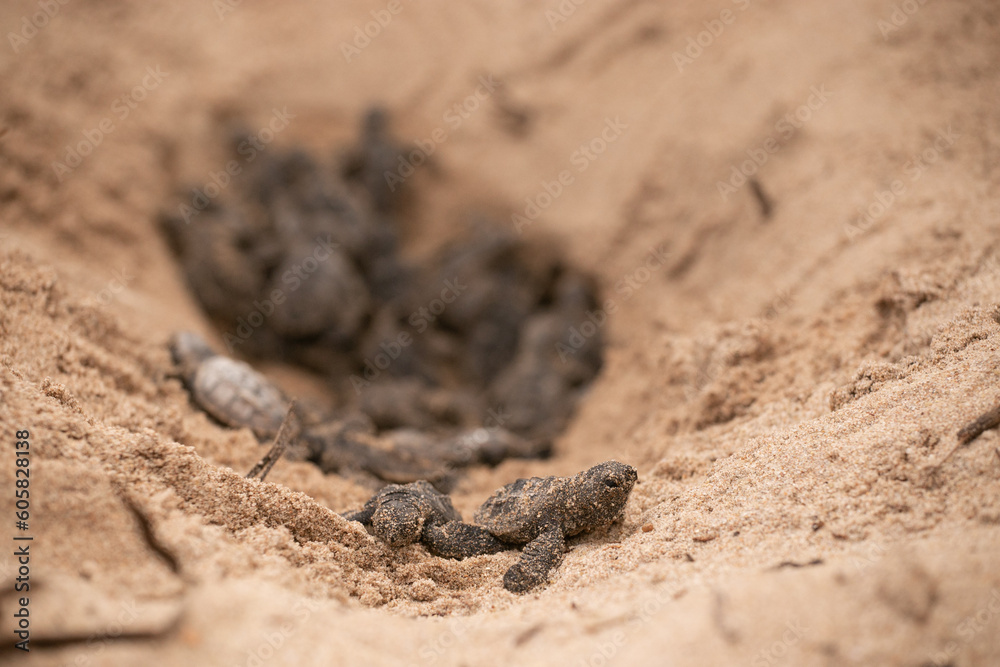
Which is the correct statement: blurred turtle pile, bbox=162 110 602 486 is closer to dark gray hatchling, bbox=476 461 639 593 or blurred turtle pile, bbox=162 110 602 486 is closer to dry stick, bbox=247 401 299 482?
dry stick, bbox=247 401 299 482

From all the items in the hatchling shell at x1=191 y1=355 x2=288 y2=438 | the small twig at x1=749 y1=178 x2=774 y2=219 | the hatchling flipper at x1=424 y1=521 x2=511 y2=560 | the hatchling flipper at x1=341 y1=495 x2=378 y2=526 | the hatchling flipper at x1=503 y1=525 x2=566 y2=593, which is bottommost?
the hatchling flipper at x1=503 y1=525 x2=566 y2=593

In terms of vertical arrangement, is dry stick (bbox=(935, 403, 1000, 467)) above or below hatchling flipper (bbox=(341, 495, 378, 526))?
below

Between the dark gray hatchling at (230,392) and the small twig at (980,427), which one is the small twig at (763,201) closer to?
the small twig at (980,427)

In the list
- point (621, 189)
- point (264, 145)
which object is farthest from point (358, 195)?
point (621, 189)

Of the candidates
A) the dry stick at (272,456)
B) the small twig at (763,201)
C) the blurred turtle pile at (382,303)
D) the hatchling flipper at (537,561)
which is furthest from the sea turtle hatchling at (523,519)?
the small twig at (763,201)

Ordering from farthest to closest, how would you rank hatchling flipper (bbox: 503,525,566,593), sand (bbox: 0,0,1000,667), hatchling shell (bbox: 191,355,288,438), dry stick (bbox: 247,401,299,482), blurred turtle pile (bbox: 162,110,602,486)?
1. blurred turtle pile (bbox: 162,110,602,486)
2. hatchling shell (bbox: 191,355,288,438)
3. dry stick (bbox: 247,401,299,482)
4. hatchling flipper (bbox: 503,525,566,593)
5. sand (bbox: 0,0,1000,667)

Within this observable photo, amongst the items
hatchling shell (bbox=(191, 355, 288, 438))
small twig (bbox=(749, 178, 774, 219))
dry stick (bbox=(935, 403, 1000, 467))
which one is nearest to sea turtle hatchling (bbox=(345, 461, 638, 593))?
dry stick (bbox=(935, 403, 1000, 467))

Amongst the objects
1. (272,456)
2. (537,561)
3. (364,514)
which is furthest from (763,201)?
(272,456)

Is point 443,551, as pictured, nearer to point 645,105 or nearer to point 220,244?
point 220,244
